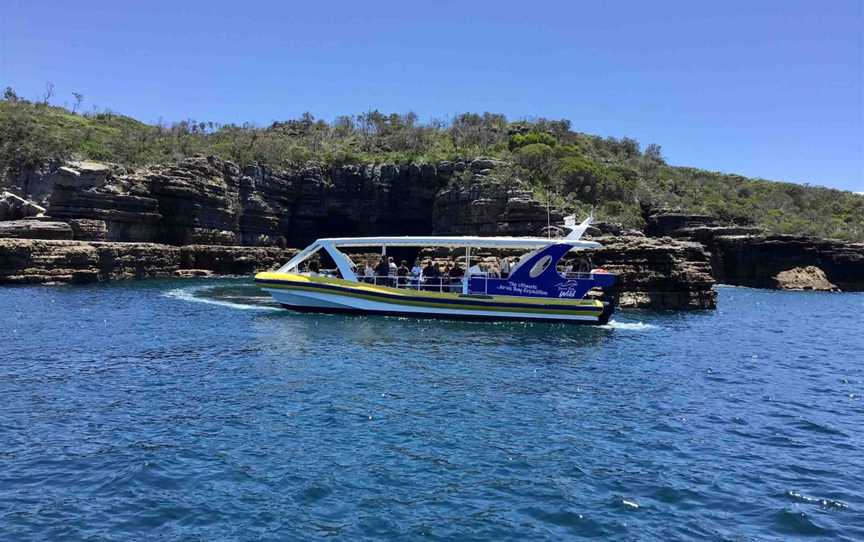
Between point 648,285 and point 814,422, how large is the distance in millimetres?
25278

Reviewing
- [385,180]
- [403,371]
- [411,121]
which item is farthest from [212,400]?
[411,121]

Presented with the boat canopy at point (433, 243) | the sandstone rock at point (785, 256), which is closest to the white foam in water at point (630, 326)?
the boat canopy at point (433, 243)

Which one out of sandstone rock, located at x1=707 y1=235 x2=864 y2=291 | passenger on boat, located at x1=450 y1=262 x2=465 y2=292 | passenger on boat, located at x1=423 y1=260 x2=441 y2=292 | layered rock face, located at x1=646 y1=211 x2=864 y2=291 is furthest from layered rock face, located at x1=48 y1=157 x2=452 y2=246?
passenger on boat, located at x1=450 y1=262 x2=465 y2=292

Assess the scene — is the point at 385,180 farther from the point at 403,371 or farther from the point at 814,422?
the point at 814,422

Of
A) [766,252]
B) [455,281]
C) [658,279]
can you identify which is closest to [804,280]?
[766,252]

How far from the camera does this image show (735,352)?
75.5 ft

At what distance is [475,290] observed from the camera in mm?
30500

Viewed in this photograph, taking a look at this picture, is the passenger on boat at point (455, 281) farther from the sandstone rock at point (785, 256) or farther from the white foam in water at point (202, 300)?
the sandstone rock at point (785, 256)

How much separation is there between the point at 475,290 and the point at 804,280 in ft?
176

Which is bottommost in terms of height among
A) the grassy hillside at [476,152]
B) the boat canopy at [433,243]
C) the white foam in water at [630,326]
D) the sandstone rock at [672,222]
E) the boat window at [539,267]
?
the white foam in water at [630,326]

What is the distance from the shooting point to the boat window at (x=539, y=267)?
98.6 ft

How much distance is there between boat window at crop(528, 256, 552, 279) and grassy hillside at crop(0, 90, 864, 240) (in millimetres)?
34474

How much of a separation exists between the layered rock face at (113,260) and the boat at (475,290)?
21.9 meters

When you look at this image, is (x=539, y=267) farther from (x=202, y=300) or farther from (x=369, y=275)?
(x=202, y=300)
